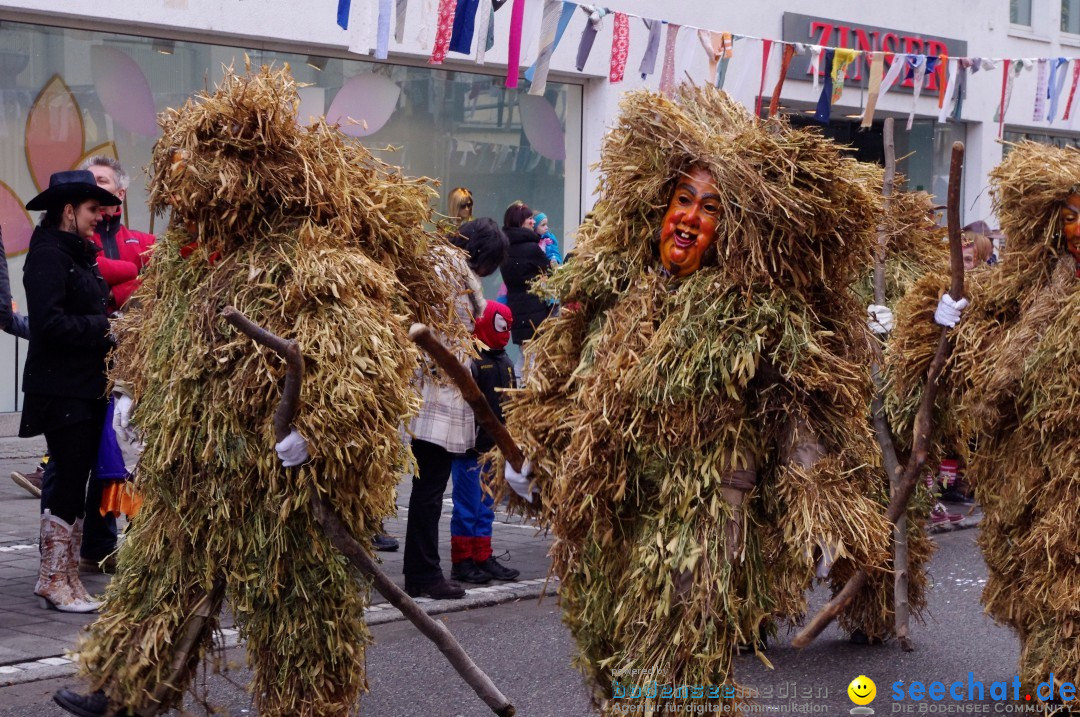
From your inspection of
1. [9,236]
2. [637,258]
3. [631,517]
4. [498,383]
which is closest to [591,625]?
[631,517]

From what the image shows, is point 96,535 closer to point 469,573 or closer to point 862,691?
point 469,573

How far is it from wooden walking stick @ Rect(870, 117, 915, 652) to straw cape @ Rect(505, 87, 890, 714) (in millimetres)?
1544

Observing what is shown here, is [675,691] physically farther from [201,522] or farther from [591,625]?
[201,522]

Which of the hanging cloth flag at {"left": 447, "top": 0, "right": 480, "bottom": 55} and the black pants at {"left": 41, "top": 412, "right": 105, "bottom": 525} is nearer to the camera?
the black pants at {"left": 41, "top": 412, "right": 105, "bottom": 525}

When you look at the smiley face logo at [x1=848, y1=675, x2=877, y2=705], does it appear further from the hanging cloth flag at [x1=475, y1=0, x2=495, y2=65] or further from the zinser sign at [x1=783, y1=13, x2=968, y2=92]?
the zinser sign at [x1=783, y1=13, x2=968, y2=92]

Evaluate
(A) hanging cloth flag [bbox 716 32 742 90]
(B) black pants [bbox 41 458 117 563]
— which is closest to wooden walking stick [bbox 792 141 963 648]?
(B) black pants [bbox 41 458 117 563]

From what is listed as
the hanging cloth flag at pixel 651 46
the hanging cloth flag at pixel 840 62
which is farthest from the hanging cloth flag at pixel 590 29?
the hanging cloth flag at pixel 840 62

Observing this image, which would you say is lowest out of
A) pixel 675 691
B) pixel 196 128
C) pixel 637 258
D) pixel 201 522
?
pixel 675 691

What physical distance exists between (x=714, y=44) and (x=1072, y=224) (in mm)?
7520

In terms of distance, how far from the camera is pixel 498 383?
21.6ft

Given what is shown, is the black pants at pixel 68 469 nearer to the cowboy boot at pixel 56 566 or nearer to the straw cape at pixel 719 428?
the cowboy boot at pixel 56 566

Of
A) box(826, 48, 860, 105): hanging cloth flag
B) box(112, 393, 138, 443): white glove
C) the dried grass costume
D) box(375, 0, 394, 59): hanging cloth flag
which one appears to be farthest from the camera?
box(826, 48, 860, 105): hanging cloth flag

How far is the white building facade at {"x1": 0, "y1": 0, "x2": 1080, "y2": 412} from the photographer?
10.5 metres

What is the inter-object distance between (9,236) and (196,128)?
23.5 feet
